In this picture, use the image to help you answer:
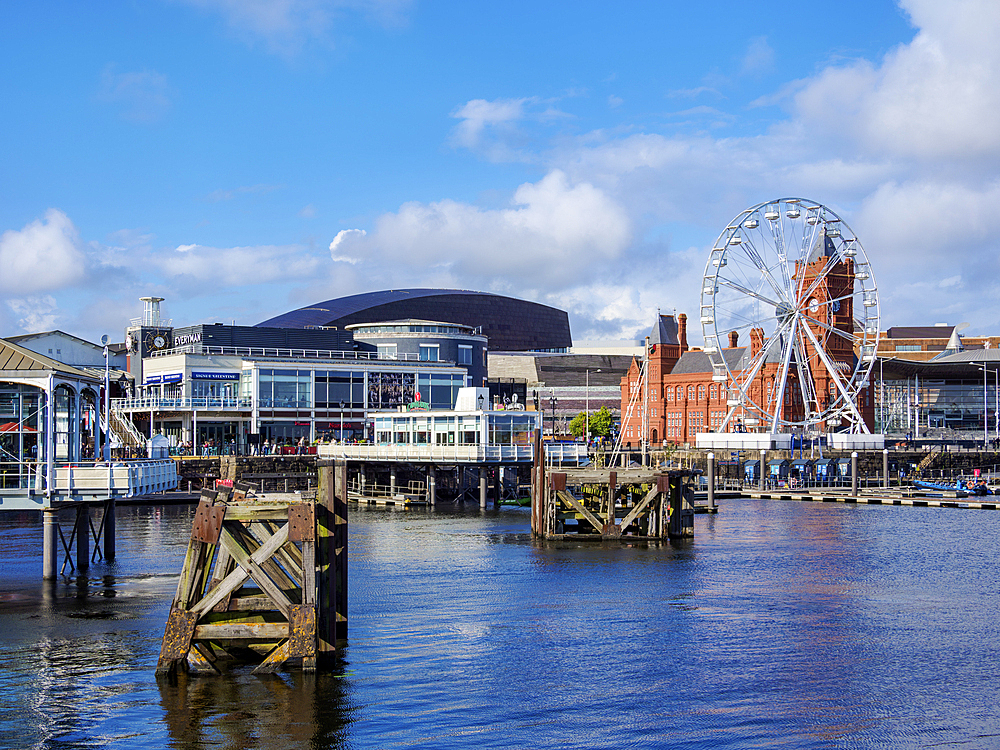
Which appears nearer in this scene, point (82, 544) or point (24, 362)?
point (24, 362)

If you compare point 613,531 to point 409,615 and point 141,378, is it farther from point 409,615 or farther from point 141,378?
point 141,378

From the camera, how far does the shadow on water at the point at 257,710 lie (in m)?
23.4

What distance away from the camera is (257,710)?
2511 centimetres

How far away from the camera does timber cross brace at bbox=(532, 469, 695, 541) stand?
57.1 meters

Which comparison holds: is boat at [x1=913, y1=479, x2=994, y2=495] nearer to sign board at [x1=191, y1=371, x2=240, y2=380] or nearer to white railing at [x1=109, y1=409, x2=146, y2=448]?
sign board at [x1=191, y1=371, x2=240, y2=380]

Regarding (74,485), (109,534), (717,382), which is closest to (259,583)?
(74,485)

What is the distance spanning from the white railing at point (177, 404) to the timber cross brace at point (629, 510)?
55.4 metres

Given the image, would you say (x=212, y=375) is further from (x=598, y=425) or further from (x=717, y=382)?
(x=598, y=425)

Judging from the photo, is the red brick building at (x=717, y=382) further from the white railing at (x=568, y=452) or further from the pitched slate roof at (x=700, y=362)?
the white railing at (x=568, y=452)

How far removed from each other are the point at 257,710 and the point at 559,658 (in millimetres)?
9098

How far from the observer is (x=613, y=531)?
57.5 metres

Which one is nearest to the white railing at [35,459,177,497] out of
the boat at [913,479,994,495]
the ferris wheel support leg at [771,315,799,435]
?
the ferris wheel support leg at [771,315,799,435]

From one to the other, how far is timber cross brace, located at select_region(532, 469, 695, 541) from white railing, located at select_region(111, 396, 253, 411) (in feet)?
182

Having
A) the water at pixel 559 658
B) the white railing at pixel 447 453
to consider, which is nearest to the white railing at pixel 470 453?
the white railing at pixel 447 453
